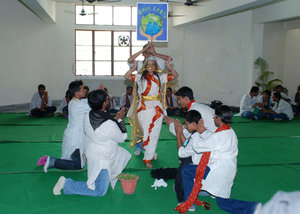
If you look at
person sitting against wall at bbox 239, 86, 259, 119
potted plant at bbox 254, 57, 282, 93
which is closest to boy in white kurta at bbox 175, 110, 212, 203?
person sitting against wall at bbox 239, 86, 259, 119

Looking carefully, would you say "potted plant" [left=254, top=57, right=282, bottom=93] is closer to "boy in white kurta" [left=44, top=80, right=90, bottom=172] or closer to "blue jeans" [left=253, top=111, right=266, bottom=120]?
"blue jeans" [left=253, top=111, right=266, bottom=120]

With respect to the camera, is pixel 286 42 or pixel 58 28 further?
pixel 58 28

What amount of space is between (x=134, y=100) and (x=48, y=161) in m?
1.53

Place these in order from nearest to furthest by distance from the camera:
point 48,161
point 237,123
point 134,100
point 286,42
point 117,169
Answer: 1. point 117,169
2. point 48,161
3. point 134,100
4. point 237,123
5. point 286,42

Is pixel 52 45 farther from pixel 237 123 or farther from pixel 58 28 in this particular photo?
pixel 237 123

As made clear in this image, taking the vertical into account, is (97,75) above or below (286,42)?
below

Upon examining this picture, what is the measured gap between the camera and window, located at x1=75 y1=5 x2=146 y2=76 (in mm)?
12242

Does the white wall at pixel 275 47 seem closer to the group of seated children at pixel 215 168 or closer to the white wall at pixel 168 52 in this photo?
the white wall at pixel 168 52

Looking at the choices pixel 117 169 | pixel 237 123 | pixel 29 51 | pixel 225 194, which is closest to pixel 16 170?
pixel 117 169

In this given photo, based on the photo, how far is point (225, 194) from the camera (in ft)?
9.78

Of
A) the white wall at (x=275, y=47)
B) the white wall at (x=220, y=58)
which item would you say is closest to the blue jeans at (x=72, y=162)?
the white wall at (x=220, y=58)

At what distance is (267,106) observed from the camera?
926cm

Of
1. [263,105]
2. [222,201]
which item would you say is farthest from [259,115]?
[222,201]

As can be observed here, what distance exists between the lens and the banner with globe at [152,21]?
4715mm
